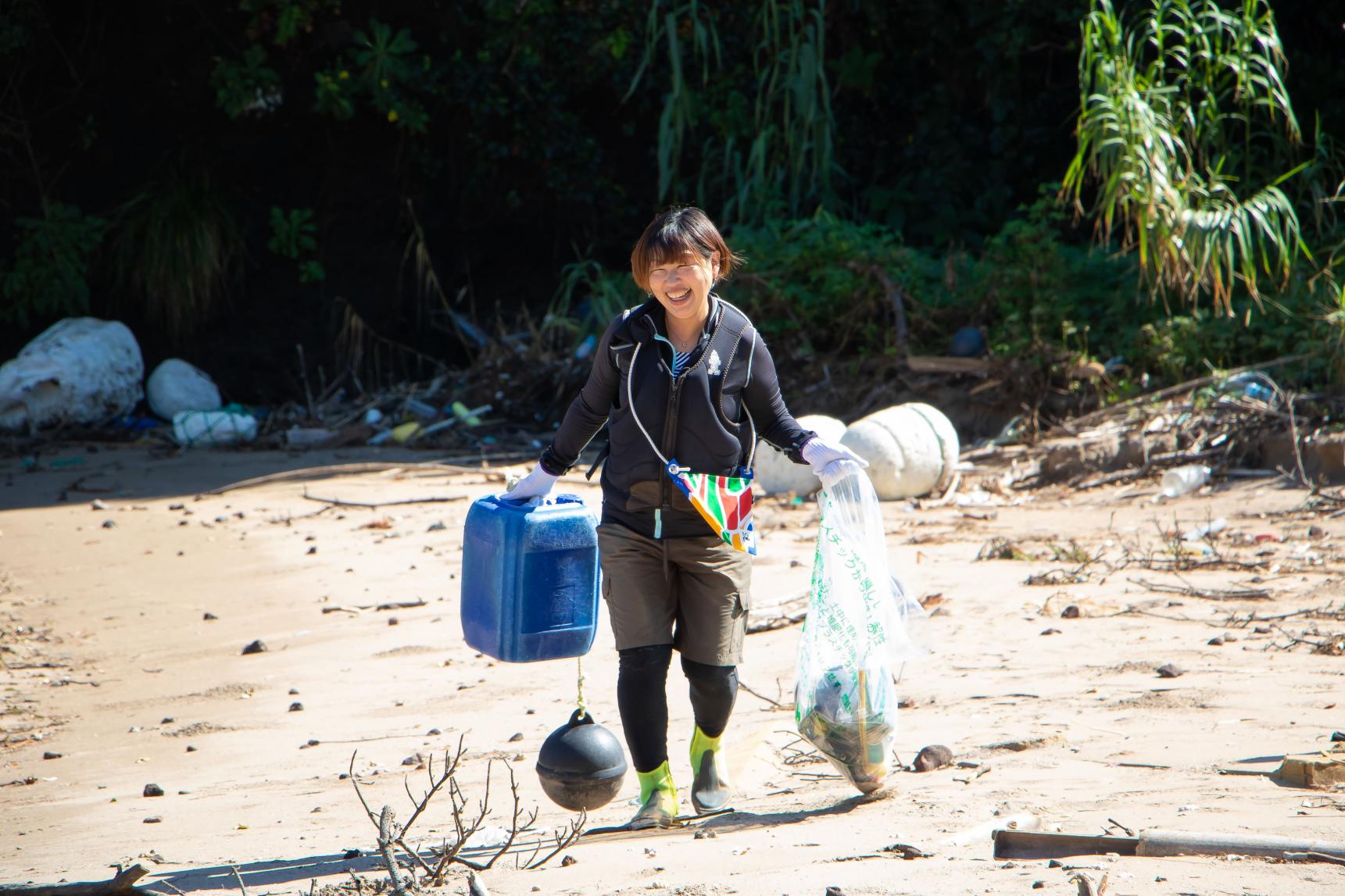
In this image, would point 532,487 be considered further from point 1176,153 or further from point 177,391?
point 177,391

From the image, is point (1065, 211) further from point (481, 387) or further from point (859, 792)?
point (859, 792)

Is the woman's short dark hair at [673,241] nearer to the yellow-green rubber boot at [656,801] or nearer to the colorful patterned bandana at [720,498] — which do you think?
the colorful patterned bandana at [720,498]

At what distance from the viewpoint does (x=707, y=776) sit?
3156mm

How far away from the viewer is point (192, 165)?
39.2 ft

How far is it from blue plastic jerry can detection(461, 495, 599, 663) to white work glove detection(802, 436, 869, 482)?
1.82 feet

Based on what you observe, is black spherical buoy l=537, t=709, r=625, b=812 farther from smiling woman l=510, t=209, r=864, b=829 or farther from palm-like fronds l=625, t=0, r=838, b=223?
palm-like fronds l=625, t=0, r=838, b=223

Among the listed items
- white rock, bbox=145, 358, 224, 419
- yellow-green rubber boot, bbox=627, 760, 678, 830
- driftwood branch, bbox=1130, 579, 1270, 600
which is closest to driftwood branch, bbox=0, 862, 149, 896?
yellow-green rubber boot, bbox=627, 760, 678, 830

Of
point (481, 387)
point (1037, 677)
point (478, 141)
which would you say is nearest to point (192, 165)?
point (478, 141)

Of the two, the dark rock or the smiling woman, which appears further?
the dark rock

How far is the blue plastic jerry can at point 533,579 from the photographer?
3.09m

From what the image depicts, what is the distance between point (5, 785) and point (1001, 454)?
6.14 metres

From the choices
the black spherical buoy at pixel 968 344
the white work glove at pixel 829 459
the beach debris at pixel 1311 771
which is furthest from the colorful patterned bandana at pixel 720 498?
the black spherical buoy at pixel 968 344

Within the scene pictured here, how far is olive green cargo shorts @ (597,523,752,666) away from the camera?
3.11m

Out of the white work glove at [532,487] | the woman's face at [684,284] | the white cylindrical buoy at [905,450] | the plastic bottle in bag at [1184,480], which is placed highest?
the woman's face at [684,284]
